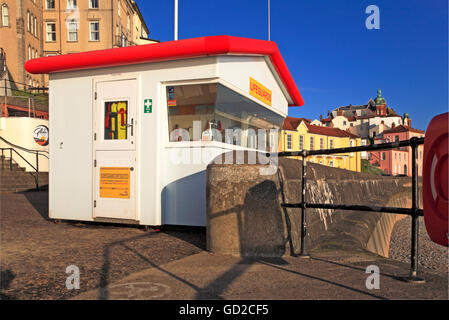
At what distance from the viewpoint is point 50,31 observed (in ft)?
127

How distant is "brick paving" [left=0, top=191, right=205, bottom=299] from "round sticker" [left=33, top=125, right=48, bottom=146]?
11.5 m

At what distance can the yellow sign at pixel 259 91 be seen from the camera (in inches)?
276

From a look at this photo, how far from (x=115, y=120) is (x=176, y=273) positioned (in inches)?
145

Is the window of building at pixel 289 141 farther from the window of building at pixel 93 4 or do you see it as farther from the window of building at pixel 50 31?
the window of building at pixel 50 31

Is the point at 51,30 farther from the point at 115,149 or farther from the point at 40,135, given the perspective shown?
the point at 115,149

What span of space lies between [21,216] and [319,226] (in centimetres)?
598

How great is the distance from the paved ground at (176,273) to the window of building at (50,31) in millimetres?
38873

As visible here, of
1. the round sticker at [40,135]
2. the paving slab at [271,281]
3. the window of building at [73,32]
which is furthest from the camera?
the window of building at [73,32]

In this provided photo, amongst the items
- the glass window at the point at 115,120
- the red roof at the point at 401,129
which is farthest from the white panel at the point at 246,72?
the red roof at the point at 401,129

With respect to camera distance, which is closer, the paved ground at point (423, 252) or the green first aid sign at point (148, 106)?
the green first aid sign at point (148, 106)

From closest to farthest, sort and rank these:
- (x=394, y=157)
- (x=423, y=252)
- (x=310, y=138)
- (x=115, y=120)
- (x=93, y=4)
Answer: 1. (x=115, y=120)
2. (x=423, y=252)
3. (x=93, y=4)
4. (x=310, y=138)
5. (x=394, y=157)

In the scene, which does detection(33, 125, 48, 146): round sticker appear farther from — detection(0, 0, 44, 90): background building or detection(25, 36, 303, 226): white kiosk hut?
detection(0, 0, 44, 90): background building

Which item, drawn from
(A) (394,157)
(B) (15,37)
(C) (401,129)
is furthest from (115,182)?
(C) (401,129)
